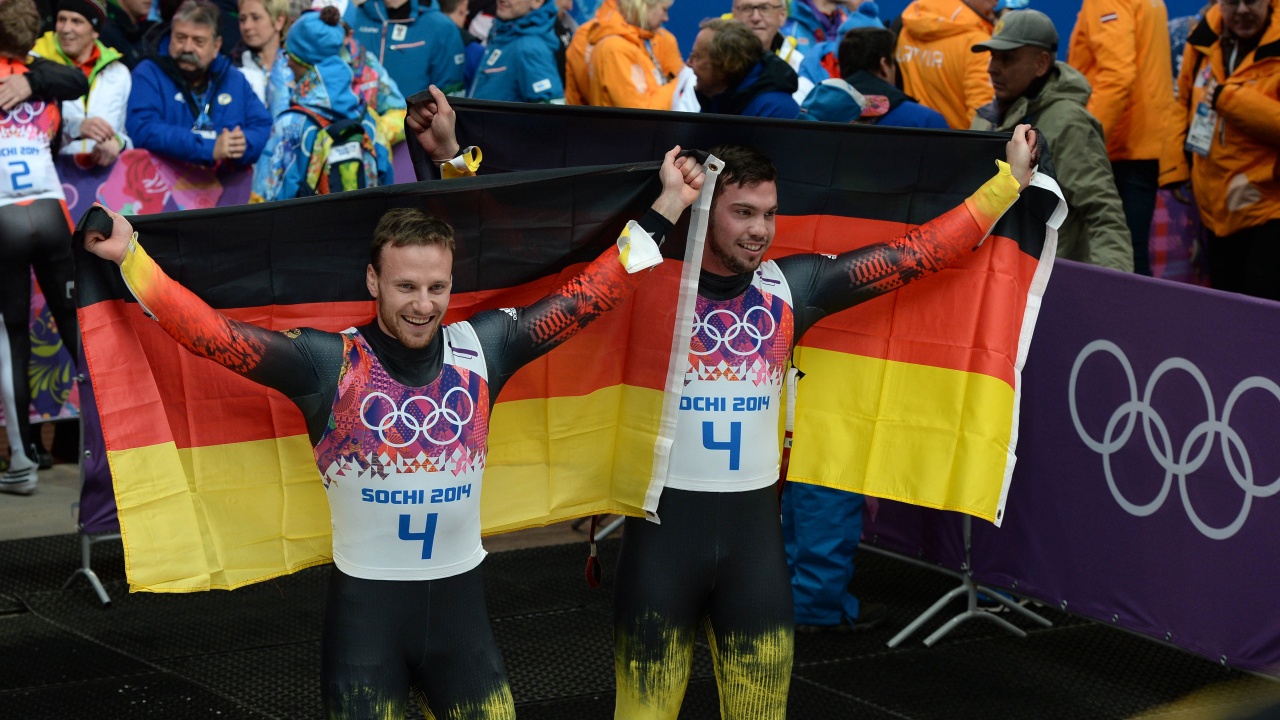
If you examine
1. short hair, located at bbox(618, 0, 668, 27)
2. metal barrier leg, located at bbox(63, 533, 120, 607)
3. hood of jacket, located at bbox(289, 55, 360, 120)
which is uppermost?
short hair, located at bbox(618, 0, 668, 27)

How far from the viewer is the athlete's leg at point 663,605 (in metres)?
4.28

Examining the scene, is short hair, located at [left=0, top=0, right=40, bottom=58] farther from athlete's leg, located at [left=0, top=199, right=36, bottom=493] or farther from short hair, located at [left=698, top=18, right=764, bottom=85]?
short hair, located at [left=698, top=18, right=764, bottom=85]

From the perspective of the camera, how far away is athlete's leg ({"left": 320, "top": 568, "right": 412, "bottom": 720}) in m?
3.74

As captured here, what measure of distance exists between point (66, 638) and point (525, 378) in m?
2.83

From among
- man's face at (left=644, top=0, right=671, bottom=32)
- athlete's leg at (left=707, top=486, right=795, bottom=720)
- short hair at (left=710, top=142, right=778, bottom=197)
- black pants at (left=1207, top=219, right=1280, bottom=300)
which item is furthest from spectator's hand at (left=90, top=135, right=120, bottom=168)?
black pants at (left=1207, top=219, right=1280, bottom=300)

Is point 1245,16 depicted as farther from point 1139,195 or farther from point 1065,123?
point 1065,123

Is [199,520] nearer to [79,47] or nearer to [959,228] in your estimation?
[959,228]

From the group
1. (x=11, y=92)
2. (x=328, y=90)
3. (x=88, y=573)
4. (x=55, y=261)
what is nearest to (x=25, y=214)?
(x=55, y=261)


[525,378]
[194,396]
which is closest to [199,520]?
[194,396]

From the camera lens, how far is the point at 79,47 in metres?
8.13

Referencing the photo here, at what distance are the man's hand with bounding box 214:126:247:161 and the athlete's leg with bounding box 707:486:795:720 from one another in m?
5.09

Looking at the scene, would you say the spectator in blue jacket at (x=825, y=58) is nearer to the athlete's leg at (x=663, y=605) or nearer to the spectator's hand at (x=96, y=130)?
the spectator's hand at (x=96, y=130)

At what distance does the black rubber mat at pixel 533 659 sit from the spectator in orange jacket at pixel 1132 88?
2.69 meters

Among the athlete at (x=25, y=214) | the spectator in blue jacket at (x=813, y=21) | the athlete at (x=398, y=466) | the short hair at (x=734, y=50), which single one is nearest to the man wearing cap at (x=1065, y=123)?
the short hair at (x=734, y=50)
